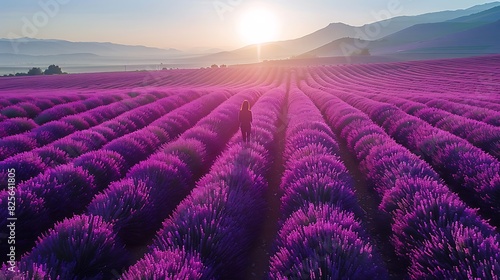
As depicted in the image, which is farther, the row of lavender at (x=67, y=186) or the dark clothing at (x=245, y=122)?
the dark clothing at (x=245, y=122)

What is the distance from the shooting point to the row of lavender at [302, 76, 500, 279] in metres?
2.50

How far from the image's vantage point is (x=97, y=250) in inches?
123

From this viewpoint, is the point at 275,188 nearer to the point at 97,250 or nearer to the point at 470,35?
the point at 97,250

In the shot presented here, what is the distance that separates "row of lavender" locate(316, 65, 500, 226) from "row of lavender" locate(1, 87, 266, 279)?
424cm

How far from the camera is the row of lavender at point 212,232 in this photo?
8.49 feet

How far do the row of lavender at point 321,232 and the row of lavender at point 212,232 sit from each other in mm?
397

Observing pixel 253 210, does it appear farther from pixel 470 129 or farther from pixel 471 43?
pixel 471 43

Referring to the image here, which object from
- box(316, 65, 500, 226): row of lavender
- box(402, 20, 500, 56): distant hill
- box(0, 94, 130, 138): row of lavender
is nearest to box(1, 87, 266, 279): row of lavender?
box(316, 65, 500, 226): row of lavender

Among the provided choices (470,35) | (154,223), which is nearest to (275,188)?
(154,223)

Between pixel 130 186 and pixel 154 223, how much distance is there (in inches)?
23.1

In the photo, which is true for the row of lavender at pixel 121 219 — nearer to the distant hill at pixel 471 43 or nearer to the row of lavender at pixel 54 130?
the row of lavender at pixel 54 130

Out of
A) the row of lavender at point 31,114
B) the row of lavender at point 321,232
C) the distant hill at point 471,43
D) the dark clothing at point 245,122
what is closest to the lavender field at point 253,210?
the row of lavender at point 321,232

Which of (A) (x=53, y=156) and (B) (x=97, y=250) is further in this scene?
(A) (x=53, y=156)

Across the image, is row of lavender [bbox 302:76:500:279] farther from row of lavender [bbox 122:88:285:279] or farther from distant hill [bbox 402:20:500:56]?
distant hill [bbox 402:20:500:56]
